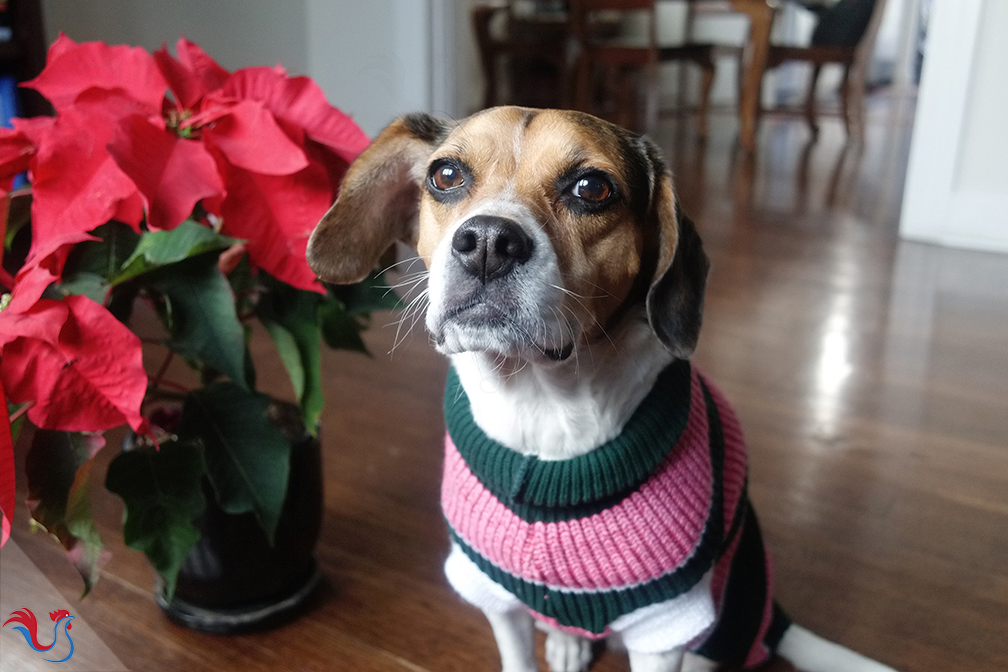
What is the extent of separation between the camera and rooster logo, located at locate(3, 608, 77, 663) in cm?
90

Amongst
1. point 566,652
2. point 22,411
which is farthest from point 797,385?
point 22,411

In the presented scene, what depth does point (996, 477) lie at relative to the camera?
5.76 ft

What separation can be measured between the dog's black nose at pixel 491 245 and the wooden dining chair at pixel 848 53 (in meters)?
5.85

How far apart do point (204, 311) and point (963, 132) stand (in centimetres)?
323

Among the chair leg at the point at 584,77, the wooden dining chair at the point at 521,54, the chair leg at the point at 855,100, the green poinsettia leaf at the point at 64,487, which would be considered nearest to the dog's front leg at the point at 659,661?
the green poinsettia leaf at the point at 64,487

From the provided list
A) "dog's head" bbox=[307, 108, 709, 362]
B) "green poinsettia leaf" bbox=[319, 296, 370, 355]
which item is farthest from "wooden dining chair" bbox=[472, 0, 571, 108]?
"dog's head" bbox=[307, 108, 709, 362]

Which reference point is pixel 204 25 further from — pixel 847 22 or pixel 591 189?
pixel 847 22

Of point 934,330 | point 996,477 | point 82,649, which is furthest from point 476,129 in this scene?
point 934,330

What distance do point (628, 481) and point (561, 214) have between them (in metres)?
0.30

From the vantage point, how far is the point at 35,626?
0.91 m

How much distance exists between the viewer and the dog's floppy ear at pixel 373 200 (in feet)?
3.37

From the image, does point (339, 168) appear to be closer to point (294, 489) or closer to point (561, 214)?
point (561, 214)

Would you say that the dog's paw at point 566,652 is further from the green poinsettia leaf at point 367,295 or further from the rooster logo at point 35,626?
the rooster logo at point 35,626

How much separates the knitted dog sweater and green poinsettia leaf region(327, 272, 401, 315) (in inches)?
7.2
